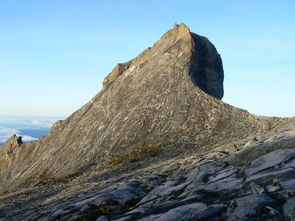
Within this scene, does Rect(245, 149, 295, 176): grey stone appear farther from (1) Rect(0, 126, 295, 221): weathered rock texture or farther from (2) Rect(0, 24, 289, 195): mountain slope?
(2) Rect(0, 24, 289, 195): mountain slope

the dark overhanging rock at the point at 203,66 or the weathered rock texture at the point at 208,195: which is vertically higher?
the dark overhanging rock at the point at 203,66

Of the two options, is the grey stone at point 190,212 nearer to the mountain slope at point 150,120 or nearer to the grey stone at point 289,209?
the grey stone at point 289,209

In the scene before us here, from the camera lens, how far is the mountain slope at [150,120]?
4353cm

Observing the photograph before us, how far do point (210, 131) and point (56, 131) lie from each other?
3053 centimetres

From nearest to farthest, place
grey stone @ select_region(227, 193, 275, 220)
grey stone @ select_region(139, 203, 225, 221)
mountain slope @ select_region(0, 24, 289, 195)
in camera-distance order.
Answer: grey stone @ select_region(227, 193, 275, 220) < grey stone @ select_region(139, 203, 225, 221) < mountain slope @ select_region(0, 24, 289, 195)

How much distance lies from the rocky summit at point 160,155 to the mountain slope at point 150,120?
0.18m

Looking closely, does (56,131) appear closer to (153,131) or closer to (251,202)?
(153,131)

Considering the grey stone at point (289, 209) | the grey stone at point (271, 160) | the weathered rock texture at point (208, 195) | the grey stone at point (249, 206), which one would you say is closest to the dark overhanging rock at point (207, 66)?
the weathered rock texture at point (208, 195)

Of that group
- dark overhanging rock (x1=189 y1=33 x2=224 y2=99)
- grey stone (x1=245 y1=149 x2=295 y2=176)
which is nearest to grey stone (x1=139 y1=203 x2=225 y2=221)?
grey stone (x1=245 y1=149 x2=295 y2=176)

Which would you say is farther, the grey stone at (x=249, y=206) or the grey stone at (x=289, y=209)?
the grey stone at (x=249, y=206)

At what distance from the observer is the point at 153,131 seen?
153 ft

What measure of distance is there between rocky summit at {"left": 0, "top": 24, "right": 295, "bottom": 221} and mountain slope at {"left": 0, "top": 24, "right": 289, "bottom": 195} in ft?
0.59

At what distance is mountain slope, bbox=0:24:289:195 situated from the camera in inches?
1714

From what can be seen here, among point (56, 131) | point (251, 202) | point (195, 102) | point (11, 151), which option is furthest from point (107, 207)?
point (11, 151)
